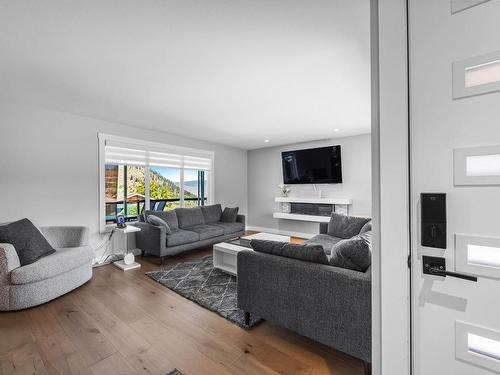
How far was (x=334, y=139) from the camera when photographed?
5.40 metres

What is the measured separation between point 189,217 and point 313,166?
3132 millimetres

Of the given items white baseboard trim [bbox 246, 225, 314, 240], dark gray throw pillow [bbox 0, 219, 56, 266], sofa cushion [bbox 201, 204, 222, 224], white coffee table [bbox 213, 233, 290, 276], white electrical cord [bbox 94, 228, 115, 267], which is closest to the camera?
dark gray throw pillow [bbox 0, 219, 56, 266]

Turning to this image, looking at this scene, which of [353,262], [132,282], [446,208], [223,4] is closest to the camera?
[446,208]

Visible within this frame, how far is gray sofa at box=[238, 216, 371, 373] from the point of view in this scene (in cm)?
151

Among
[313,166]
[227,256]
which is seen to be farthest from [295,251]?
[313,166]

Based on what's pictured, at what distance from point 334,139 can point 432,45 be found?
14.9 ft

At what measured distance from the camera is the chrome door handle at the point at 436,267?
968mm

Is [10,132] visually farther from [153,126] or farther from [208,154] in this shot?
[208,154]

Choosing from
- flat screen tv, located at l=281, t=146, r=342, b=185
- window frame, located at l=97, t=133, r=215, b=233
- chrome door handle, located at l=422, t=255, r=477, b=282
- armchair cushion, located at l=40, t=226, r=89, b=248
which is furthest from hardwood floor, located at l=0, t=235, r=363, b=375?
flat screen tv, located at l=281, t=146, r=342, b=185

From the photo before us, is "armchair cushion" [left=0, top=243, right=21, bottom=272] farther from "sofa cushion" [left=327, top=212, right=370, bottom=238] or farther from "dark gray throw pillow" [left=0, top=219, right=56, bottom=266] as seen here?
"sofa cushion" [left=327, top=212, right=370, bottom=238]

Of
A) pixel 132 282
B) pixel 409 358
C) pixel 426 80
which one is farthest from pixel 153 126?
pixel 409 358

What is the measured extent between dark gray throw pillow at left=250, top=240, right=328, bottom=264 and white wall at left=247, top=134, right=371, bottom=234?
12.2 feet

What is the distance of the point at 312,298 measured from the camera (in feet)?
5.60

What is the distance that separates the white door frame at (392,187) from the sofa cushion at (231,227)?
3935 mm
